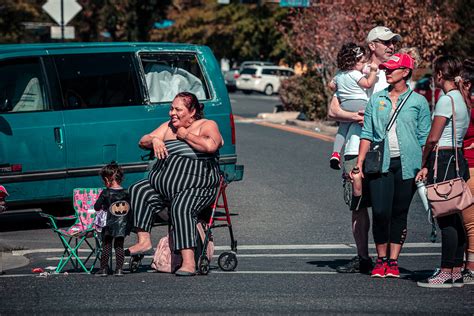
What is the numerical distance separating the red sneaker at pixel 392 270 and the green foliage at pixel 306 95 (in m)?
23.1

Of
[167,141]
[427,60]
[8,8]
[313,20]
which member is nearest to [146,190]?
[167,141]

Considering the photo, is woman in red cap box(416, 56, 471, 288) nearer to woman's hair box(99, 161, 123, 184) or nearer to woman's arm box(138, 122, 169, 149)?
woman's arm box(138, 122, 169, 149)

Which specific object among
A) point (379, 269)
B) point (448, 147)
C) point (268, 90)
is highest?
point (448, 147)

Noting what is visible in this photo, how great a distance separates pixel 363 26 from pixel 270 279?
2305 centimetres

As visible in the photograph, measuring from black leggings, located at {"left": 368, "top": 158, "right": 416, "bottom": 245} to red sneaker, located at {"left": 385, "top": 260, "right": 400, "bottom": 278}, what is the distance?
6.4 inches

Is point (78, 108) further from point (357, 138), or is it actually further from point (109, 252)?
point (357, 138)

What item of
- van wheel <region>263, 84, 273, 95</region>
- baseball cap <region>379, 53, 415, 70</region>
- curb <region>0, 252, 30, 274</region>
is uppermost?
baseball cap <region>379, 53, 415, 70</region>

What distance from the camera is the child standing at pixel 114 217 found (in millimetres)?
9008

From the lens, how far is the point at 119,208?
9.11m

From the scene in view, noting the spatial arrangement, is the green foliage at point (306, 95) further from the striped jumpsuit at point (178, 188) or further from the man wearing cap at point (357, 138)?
the striped jumpsuit at point (178, 188)

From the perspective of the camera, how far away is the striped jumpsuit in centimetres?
912

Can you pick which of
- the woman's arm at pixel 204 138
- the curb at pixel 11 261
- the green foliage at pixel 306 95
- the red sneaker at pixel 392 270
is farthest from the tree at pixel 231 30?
the red sneaker at pixel 392 270

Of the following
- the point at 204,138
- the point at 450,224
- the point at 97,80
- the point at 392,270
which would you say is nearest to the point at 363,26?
the point at 97,80

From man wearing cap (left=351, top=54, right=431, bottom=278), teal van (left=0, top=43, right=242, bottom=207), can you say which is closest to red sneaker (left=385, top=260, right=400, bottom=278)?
man wearing cap (left=351, top=54, right=431, bottom=278)
